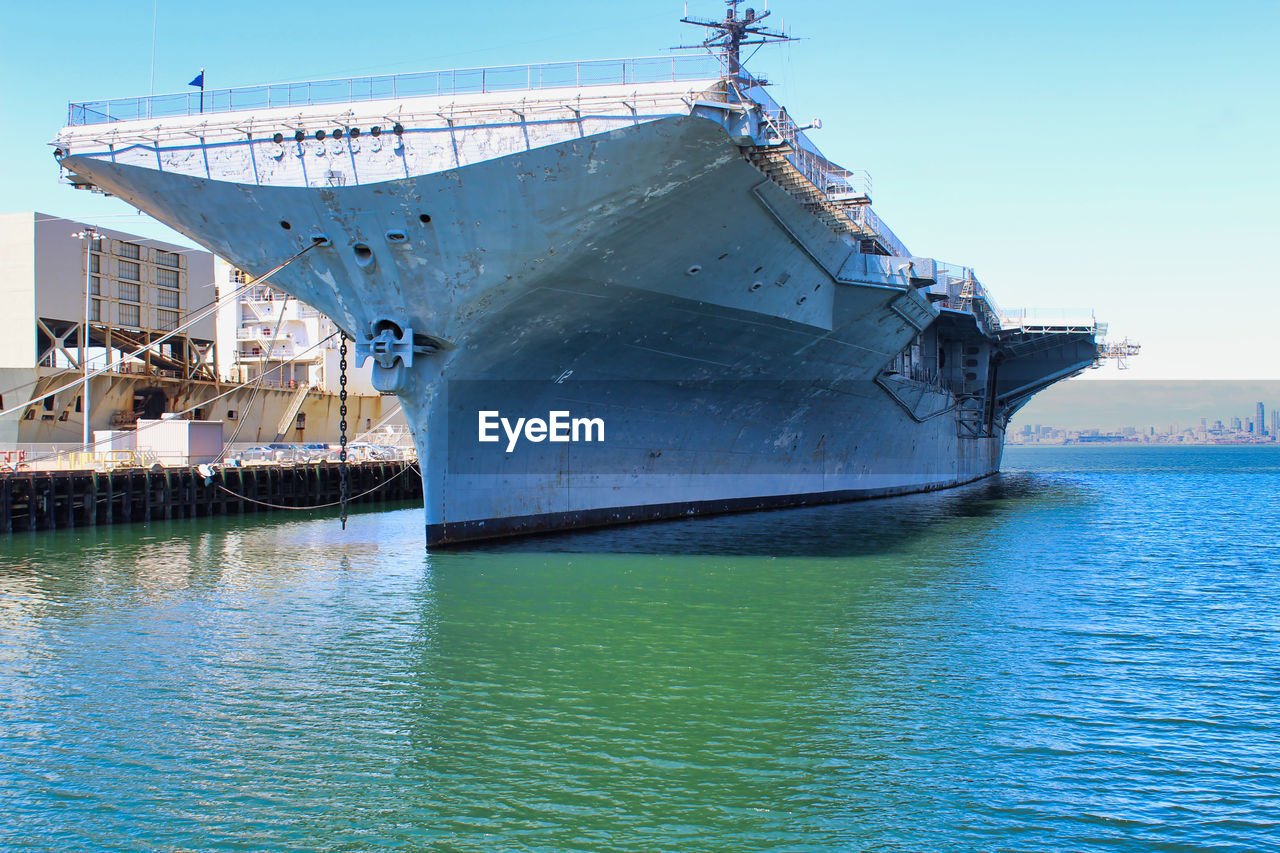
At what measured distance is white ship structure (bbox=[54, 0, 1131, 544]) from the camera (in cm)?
1348

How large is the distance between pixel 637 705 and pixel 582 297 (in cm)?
838

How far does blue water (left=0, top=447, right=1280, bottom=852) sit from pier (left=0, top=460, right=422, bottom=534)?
21.3 ft

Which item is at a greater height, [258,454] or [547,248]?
[547,248]

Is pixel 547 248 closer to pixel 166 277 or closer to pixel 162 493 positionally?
pixel 162 493

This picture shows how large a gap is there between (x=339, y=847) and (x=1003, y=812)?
3999 millimetres

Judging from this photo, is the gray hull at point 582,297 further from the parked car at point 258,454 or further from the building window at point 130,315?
the building window at point 130,315

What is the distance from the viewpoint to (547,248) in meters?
14.2

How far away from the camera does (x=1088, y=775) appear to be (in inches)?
263

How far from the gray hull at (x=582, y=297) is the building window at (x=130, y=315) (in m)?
18.4

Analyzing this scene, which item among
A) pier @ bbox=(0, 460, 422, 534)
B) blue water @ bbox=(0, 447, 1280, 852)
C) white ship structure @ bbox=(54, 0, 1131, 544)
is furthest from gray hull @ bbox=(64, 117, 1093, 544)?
pier @ bbox=(0, 460, 422, 534)

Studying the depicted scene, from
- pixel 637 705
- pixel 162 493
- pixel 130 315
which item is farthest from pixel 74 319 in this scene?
pixel 637 705

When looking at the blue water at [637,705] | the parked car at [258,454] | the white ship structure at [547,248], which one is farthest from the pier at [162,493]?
the white ship structure at [547,248]

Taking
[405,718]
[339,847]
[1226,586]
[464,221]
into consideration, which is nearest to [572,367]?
[464,221]

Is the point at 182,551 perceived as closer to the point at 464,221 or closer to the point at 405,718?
the point at 464,221
